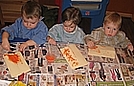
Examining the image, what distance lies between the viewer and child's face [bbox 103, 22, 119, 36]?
5.63ft

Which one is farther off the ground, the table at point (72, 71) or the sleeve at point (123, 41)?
the sleeve at point (123, 41)

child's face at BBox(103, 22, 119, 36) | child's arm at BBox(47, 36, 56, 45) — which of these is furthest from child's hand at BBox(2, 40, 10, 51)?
child's face at BBox(103, 22, 119, 36)

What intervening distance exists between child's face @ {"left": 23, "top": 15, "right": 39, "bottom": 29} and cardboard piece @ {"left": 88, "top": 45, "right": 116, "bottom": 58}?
351 mm

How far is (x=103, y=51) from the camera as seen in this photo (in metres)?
1.54

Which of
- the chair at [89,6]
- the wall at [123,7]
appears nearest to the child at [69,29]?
the chair at [89,6]

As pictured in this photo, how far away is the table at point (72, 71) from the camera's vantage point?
1326mm

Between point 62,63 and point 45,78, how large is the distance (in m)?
0.14

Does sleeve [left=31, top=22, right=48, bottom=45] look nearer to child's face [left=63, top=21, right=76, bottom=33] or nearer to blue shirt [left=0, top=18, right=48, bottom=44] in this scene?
blue shirt [left=0, top=18, right=48, bottom=44]

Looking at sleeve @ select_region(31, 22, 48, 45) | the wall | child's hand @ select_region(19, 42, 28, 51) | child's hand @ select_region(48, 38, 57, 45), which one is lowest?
child's hand @ select_region(19, 42, 28, 51)

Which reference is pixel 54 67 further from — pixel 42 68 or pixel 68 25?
pixel 68 25

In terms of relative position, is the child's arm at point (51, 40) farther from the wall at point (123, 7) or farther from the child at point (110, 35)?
the wall at point (123, 7)

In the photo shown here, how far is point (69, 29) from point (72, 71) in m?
0.39

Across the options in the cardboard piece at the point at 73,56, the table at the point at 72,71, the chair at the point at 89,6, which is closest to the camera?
the table at the point at 72,71

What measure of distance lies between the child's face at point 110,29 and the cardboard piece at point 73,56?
0.28 meters
